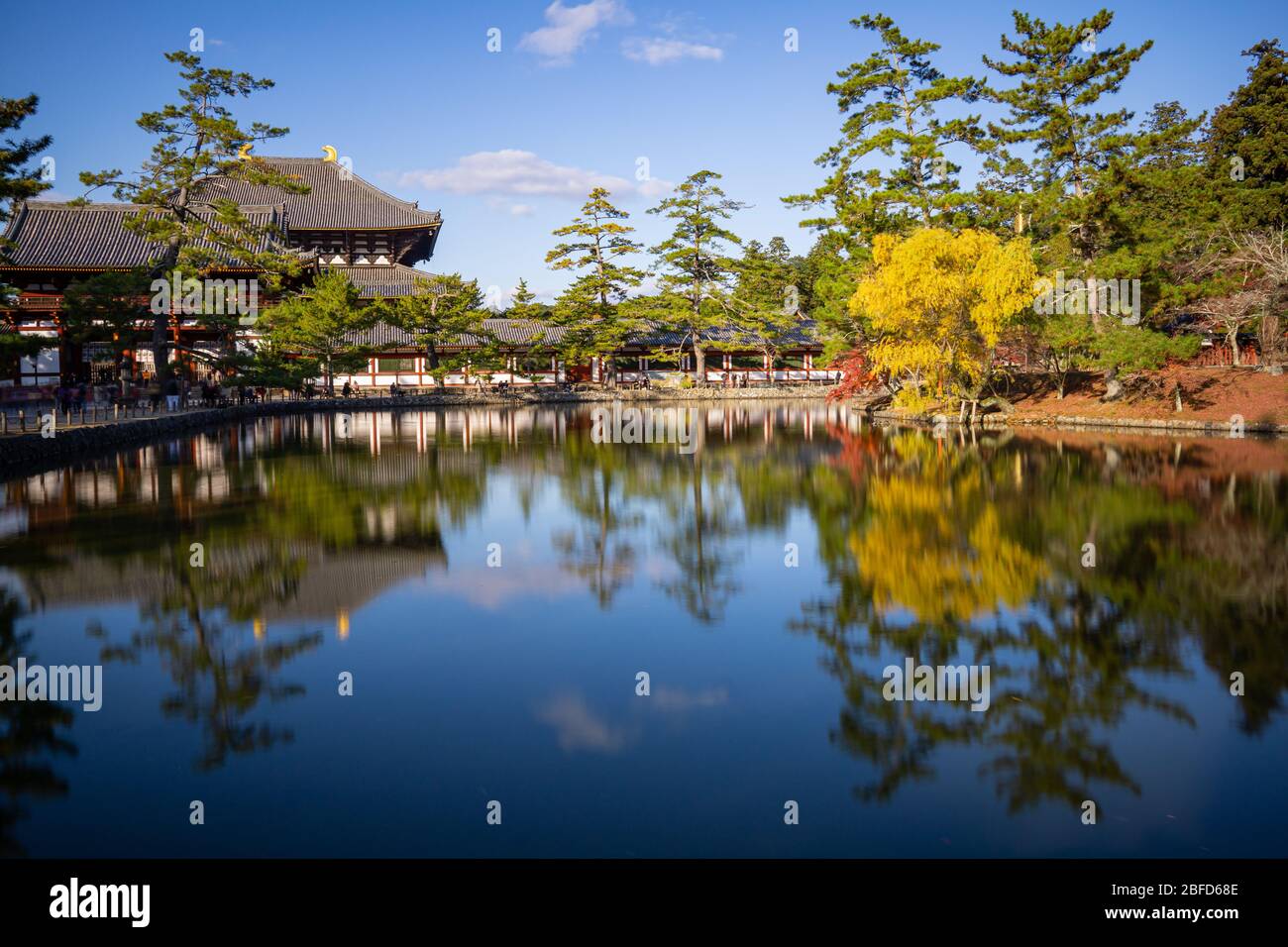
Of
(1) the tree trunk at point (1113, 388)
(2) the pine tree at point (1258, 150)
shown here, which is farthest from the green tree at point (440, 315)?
(2) the pine tree at point (1258, 150)

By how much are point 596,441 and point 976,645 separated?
20.2 metres

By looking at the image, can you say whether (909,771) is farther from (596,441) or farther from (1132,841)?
(596,441)

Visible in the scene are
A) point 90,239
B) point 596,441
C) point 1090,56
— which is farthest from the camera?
point 90,239

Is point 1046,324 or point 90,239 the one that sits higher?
point 90,239

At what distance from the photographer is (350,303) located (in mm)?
45344

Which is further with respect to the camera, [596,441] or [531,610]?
[596,441]

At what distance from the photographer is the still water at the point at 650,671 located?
5105 mm

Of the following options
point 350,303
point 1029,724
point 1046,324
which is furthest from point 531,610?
point 350,303

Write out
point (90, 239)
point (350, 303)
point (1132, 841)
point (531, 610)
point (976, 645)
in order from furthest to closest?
1. point (350, 303)
2. point (90, 239)
3. point (531, 610)
4. point (976, 645)
5. point (1132, 841)

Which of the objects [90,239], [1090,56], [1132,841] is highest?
[1090,56]

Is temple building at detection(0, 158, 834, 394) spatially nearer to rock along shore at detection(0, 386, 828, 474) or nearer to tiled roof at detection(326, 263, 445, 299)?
tiled roof at detection(326, 263, 445, 299)

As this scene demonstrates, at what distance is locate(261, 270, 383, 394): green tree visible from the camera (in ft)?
132

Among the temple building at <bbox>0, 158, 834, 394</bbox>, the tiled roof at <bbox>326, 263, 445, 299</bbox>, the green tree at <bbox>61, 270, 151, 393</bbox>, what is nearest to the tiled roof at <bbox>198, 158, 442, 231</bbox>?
the temple building at <bbox>0, 158, 834, 394</bbox>

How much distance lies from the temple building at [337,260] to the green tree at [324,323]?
2.17m
